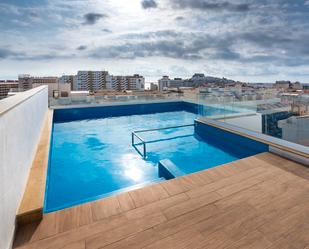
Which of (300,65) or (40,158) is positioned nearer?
(40,158)

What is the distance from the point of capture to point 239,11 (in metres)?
7.98

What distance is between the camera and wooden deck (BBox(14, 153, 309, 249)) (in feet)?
5.16

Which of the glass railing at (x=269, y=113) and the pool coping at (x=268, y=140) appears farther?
the glass railing at (x=269, y=113)

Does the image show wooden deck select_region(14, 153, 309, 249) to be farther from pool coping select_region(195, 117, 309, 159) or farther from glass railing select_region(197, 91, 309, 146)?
glass railing select_region(197, 91, 309, 146)

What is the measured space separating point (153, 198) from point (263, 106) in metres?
3.31

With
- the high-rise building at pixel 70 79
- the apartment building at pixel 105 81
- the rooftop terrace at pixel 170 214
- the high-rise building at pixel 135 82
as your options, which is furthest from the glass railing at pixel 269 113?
the high-rise building at pixel 70 79

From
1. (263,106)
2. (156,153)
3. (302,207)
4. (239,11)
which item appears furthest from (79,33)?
(302,207)

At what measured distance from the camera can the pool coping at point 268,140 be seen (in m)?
3.04

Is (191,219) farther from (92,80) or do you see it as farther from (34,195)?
(92,80)

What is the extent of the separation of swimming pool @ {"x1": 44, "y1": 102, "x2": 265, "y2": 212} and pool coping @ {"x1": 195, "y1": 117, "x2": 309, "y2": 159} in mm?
292

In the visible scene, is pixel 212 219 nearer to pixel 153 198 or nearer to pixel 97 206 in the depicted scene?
pixel 153 198

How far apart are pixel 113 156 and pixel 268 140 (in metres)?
3.25

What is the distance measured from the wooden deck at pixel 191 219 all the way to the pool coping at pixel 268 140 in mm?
633

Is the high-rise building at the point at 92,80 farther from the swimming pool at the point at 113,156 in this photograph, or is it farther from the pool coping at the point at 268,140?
the pool coping at the point at 268,140
